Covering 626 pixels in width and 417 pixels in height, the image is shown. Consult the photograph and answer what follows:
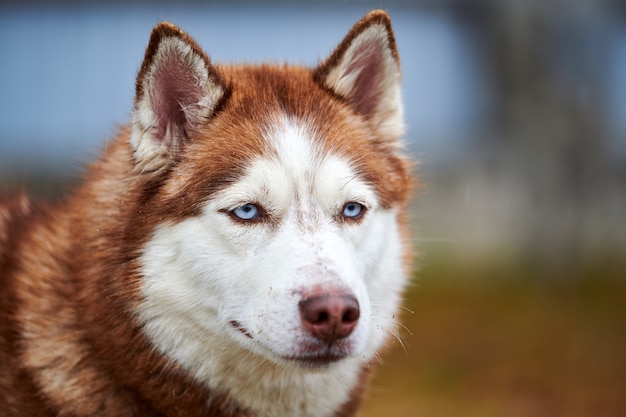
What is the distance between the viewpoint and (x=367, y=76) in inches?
159

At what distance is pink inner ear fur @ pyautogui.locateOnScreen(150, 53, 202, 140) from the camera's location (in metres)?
3.48

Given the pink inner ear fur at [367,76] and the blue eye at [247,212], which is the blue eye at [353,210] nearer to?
the blue eye at [247,212]

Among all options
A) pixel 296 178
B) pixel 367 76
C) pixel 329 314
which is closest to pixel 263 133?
pixel 296 178

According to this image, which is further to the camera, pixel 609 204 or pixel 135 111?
pixel 609 204

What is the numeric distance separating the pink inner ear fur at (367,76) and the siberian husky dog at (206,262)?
0.35 ft

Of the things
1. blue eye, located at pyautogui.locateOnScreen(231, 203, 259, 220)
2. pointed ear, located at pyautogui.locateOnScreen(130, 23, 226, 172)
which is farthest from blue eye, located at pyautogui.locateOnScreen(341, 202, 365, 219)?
pointed ear, located at pyautogui.locateOnScreen(130, 23, 226, 172)

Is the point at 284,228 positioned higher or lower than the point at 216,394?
higher

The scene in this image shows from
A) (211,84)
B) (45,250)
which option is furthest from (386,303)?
(45,250)

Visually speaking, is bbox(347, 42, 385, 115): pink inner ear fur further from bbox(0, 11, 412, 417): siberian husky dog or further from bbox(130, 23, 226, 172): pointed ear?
bbox(130, 23, 226, 172): pointed ear

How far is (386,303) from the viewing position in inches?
153

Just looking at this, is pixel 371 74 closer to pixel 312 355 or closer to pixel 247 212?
pixel 247 212

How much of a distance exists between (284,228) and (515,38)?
8348 millimetres

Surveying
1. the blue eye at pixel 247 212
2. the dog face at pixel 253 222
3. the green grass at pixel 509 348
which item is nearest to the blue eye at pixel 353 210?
the dog face at pixel 253 222

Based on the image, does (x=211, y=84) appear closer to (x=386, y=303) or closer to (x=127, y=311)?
(x=127, y=311)
